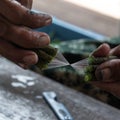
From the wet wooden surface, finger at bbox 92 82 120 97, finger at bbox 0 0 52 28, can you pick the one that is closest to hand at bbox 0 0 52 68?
finger at bbox 0 0 52 28

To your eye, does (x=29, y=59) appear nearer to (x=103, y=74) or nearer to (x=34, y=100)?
(x=103, y=74)

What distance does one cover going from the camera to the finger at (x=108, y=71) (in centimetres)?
84

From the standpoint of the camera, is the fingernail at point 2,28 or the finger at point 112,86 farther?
the finger at point 112,86

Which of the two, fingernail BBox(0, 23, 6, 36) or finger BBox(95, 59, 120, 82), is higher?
fingernail BBox(0, 23, 6, 36)

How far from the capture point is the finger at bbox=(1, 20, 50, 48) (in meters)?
0.74

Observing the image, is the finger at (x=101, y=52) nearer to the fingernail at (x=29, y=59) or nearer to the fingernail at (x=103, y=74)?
the fingernail at (x=103, y=74)

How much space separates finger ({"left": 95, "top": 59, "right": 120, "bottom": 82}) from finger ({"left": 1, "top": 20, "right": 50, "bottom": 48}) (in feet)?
0.57

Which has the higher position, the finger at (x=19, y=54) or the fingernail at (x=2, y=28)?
the fingernail at (x=2, y=28)

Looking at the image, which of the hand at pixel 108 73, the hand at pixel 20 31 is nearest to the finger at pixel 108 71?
the hand at pixel 108 73

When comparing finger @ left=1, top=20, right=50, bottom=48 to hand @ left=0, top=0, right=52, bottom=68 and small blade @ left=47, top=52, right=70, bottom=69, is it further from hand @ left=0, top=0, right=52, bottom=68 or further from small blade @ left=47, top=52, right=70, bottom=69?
small blade @ left=47, top=52, right=70, bottom=69

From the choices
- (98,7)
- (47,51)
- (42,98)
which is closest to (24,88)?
(42,98)

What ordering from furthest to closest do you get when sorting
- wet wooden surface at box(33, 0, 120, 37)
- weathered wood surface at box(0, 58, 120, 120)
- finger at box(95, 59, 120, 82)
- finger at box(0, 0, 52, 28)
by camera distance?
wet wooden surface at box(33, 0, 120, 37) < weathered wood surface at box(0, 58, 120, 120) < finger at box(95, 59, 120, 82) < finger at box(0, 0, 52, 28)

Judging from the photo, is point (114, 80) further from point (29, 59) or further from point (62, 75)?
point (62, 75)

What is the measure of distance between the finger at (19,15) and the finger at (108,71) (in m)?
0.20
